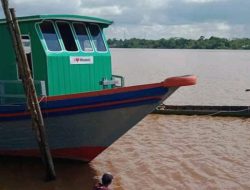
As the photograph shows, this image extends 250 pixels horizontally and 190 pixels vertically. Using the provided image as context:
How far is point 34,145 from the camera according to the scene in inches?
416

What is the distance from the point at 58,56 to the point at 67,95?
1.20 meters

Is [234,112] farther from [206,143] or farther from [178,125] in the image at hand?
[206,143]

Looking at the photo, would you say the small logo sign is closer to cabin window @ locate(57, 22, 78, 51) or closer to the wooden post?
cabin window @ locate(57, 22, 78, 51)

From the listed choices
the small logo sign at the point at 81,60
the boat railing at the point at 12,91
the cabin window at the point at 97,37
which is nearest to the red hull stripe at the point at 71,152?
the boat railing at the point at 12,91

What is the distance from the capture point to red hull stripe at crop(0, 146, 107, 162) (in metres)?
10.6

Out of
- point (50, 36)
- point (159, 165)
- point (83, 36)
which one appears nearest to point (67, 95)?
point (50, 36)

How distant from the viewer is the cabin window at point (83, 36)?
36.4 ft

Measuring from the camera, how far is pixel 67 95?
9.65m

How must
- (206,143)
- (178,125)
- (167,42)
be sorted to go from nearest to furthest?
(206,143) < (178,125) < (167,42)

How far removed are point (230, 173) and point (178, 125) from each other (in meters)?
6.42

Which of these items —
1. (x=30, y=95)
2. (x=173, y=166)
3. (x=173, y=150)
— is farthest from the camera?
(x=173, y=150)

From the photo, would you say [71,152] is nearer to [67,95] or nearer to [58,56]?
[67,95]

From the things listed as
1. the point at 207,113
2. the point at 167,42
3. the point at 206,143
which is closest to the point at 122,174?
the point at 206,143

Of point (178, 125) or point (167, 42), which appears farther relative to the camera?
point (167, 42)
